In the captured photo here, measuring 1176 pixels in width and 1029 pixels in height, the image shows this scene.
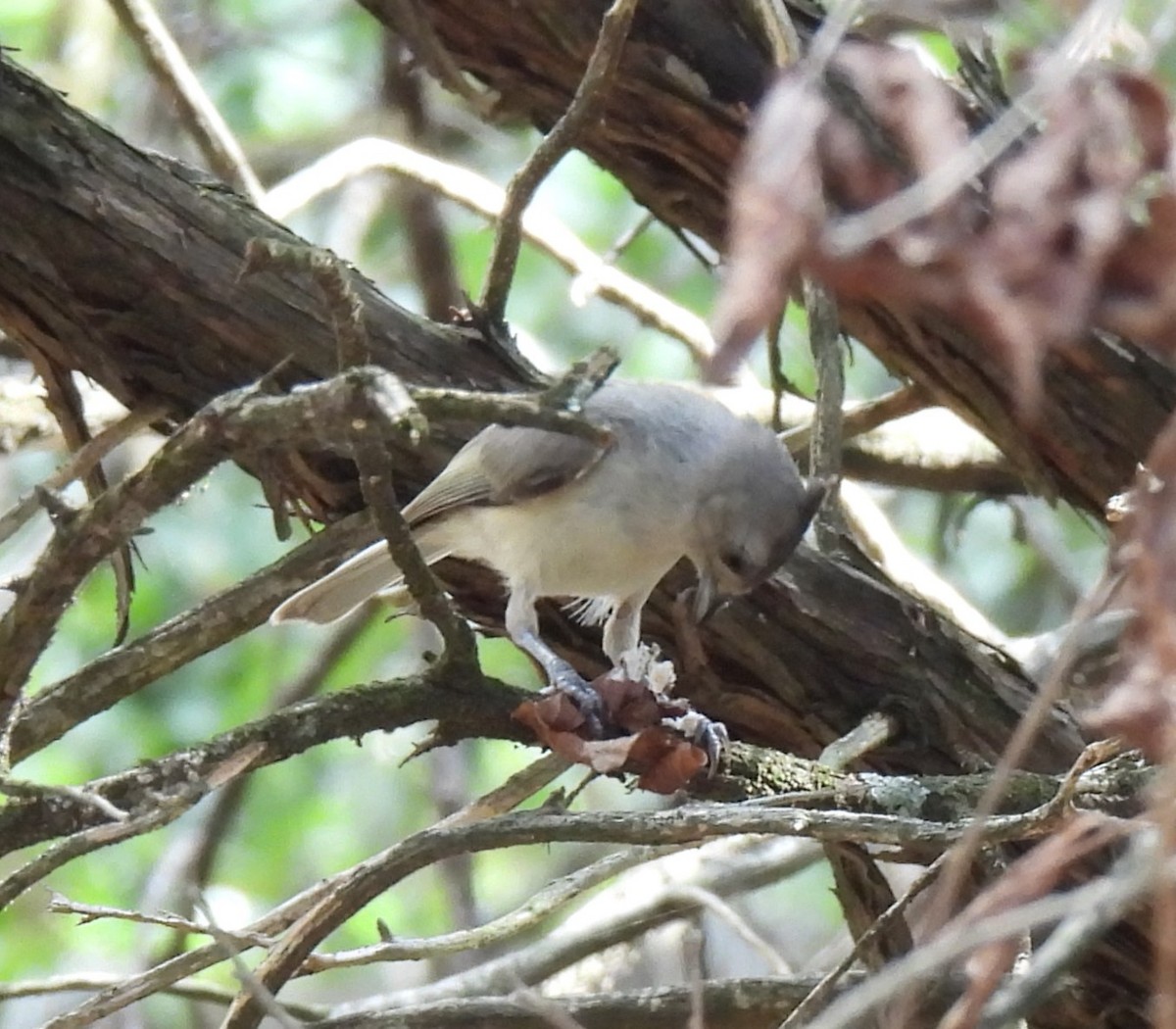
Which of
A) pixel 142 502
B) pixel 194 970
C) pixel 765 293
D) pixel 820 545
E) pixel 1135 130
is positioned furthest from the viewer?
pixel 820 545

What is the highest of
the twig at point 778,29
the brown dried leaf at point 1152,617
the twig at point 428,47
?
the twig at point 428,47

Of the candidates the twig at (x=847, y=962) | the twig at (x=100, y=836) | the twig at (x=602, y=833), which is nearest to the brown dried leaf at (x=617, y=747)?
the twig at (x=602, y=833)

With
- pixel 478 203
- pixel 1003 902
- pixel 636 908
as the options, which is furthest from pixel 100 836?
pixel 478 203

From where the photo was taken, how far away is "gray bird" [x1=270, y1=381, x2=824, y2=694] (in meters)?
3.24

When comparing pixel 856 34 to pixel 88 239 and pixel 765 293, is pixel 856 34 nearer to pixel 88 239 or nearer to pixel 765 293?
pixel 88 239

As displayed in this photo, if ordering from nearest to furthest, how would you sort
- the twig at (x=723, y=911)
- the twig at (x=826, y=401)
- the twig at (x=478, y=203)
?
the twig at (x=826, y=401), the twig at (x=723, y=911), the twig at (x=478, y=203)

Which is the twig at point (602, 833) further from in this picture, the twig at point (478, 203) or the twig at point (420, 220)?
the twig at point (420, 220)

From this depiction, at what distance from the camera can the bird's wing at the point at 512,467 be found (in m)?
3.33

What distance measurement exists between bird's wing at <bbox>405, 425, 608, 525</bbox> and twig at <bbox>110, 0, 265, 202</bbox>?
3.42 ft

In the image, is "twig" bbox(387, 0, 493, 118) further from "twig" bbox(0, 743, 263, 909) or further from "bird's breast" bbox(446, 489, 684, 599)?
"twig" bbox(0, 743, 263, 909)

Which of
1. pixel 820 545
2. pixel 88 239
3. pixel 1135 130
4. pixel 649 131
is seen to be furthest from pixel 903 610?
pixel 1135 130

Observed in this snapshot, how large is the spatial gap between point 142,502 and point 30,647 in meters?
0.28

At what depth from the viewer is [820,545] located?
10.8 ft

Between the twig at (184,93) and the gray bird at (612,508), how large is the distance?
43.3 inches
